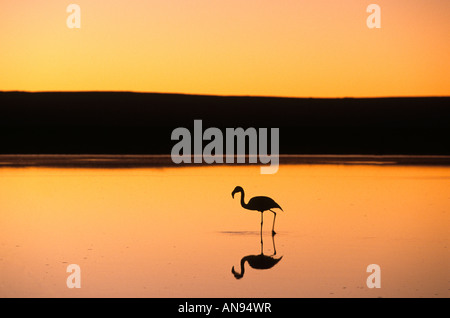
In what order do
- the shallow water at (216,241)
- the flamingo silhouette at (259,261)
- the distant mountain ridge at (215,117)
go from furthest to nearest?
the distant mountain ridge at (215,117), the flamingo silhouette at (259,261), the shallow water at (216,241)

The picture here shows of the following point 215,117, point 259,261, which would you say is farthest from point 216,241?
point 215,117

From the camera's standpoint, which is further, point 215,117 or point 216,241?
point 215,117

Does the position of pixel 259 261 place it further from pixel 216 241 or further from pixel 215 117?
pixel 215 117

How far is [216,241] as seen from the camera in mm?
13266

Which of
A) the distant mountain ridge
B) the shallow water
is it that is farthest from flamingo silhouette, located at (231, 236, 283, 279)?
the distant mountain ridge

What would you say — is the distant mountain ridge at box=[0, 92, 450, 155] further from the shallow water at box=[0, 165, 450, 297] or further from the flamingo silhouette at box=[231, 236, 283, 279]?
the flamingo silhouette at box=[231, 236, 283, 279]

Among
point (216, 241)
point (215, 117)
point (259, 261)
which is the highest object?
point (215, 117)

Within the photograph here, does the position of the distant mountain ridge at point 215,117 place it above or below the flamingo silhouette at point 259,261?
above

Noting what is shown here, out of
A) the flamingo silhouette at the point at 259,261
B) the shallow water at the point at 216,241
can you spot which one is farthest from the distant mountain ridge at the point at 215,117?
the flamingo silhouette at the point at 259,261

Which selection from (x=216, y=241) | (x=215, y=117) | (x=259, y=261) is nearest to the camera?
(x=259, y=261)

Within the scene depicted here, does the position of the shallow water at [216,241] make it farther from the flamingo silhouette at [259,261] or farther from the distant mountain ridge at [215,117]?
the distant mountain ridge at [215,117]

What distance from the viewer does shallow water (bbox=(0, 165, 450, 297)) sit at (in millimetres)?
10047

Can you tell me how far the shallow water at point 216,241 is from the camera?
1005cm
